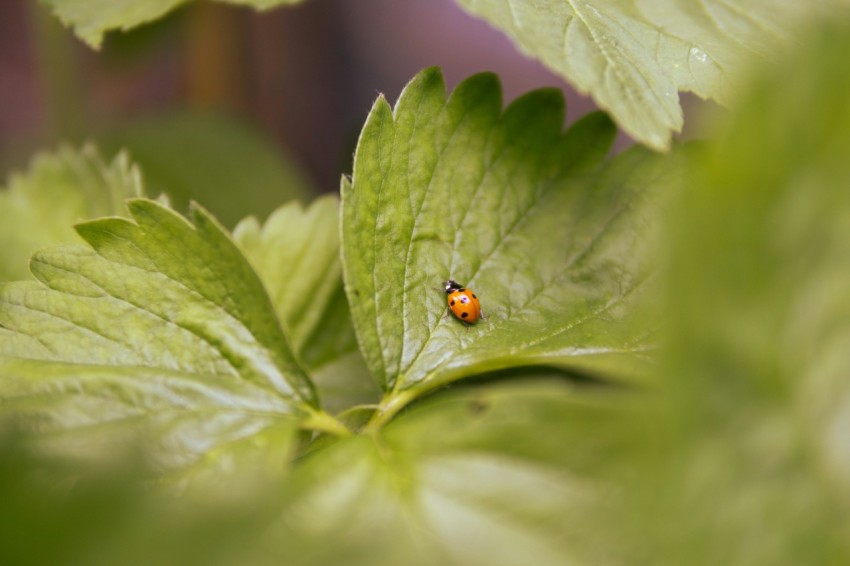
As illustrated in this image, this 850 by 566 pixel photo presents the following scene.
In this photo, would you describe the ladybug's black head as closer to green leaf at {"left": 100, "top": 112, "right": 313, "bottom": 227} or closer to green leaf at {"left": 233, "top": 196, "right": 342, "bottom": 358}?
green leaf at {"left": 233, "top": 196, "right": 342, "bottom": 358}

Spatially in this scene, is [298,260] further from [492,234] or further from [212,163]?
[212,163]

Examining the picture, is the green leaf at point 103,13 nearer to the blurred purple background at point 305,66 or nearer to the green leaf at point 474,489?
the green leaf at point 474,489

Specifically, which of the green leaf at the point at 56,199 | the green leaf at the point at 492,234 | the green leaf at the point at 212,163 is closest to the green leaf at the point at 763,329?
the green leaf at the point at 492,234

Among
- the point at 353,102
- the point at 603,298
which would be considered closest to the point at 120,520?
the point at 603,298

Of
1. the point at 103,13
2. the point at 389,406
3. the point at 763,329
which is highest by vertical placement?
the point at 103,13

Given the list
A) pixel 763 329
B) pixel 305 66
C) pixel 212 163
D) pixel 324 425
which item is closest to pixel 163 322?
pixel 324 425

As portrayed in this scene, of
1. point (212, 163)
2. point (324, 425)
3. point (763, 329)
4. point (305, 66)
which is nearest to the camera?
point (763, 329)
